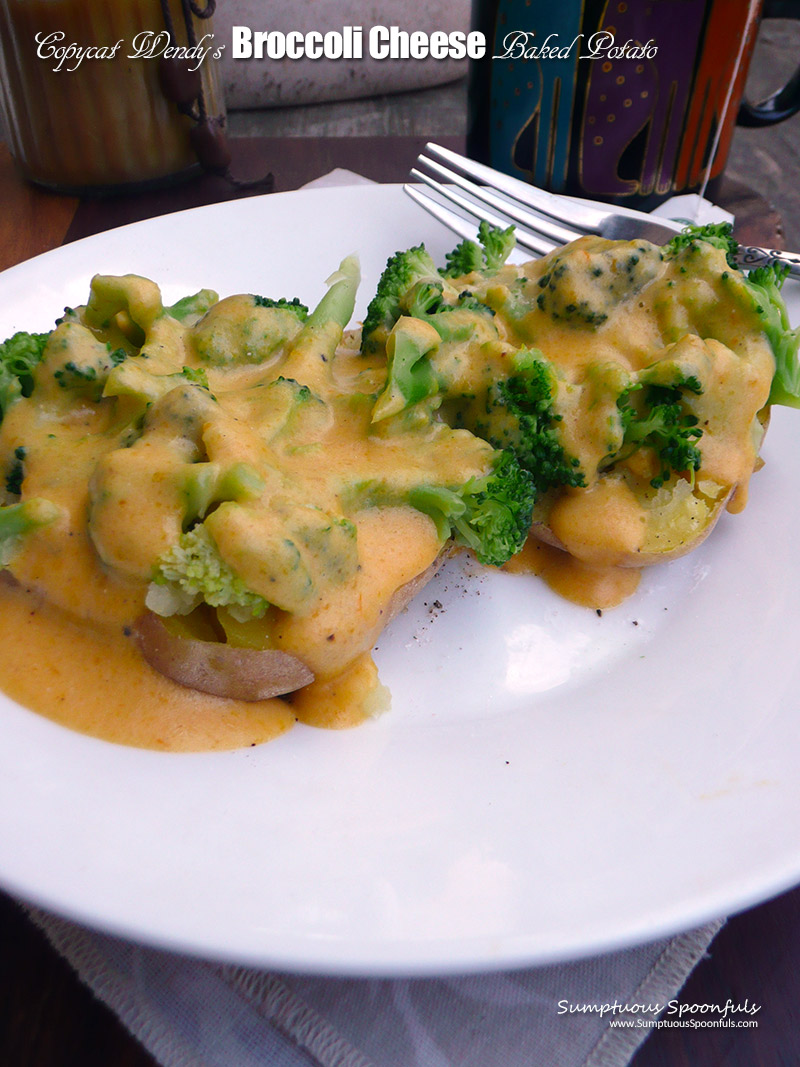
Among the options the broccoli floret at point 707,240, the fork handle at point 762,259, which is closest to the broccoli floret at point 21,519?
the broccoli floret at point 707,240

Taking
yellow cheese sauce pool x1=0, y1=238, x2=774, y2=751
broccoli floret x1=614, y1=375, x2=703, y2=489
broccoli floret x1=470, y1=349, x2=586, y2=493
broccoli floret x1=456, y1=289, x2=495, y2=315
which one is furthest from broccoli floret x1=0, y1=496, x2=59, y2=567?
broccoli floret x1=614, y1=375, x2=703, y2=489

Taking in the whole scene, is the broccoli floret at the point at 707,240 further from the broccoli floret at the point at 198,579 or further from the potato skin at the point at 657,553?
the broccoli floret at the point at 198,579

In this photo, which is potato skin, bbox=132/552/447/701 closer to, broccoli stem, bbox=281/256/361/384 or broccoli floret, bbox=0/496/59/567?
broccoli floret, bbox=0/496/59/567

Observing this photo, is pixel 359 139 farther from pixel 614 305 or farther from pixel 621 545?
pixel 621 545

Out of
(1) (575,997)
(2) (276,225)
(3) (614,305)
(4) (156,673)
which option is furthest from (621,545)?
(2) (276,225)

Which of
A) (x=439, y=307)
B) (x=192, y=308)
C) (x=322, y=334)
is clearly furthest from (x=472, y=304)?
(x=192, y=308)

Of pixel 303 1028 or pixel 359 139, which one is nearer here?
pixel 303 1028
